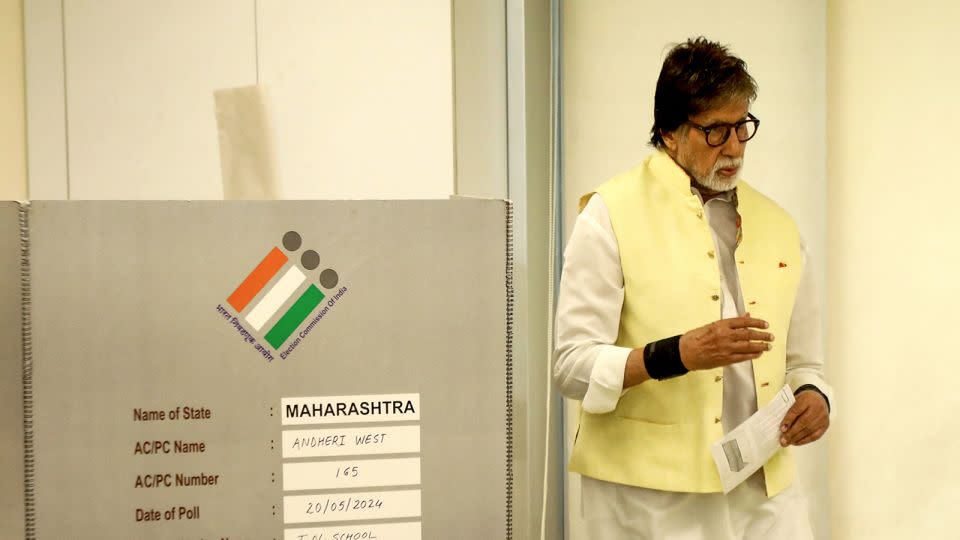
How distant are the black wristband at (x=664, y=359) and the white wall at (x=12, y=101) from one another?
1.45 metres

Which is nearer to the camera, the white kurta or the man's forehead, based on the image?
the white kurta

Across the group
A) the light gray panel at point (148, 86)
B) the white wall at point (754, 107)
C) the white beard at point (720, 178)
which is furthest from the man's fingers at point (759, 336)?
the light gray panel at point (148, 86)

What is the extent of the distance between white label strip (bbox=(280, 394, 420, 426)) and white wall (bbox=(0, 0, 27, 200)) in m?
1.50

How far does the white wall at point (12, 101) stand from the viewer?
6.74 feet

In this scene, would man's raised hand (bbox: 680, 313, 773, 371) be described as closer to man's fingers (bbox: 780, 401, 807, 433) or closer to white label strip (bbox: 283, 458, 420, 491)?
man's fingers (bbox: 780, 401, 807, 433)

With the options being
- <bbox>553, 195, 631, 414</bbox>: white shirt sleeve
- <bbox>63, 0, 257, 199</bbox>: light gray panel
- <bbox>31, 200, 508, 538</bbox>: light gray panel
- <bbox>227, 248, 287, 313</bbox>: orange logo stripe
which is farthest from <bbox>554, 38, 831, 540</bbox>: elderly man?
<bbox>63, 0, 257, 199</bbox>: light gray panel

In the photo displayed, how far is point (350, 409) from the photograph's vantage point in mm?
833

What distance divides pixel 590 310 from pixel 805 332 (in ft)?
1.46

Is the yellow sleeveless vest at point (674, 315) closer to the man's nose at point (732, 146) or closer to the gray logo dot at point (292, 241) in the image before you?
the man's nose at point (732, 146)

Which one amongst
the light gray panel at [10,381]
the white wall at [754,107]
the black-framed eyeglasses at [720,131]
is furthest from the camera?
the white wall at [754,107]

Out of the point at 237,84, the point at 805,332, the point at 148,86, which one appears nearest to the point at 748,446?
the point at 805,332

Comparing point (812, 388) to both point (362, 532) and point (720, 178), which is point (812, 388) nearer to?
point (720, 178)

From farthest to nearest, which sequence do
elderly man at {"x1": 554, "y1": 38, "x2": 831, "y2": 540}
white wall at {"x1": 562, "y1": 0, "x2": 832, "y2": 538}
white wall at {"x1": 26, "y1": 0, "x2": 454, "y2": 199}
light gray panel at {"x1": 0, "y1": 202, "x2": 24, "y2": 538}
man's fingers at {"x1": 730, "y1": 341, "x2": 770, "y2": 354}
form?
white wall at {"x1": 562, "y1": 0, "x2": 832, "y2": 538}, white wall at {"x1": 26, "y1": 0, "x2": 454, "y2": 199}, elderly man at {"x1": 554, "y1": 38, "x2": 831, "y2": 540}, man's fingers at {"x1": 730, "y1": 341, "x2": 770, "y2": 354}, light gray panel at {"x1": 0, "y1": 202, "x2": 24, "y2": 538}

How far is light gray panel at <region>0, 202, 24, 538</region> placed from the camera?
808mm
